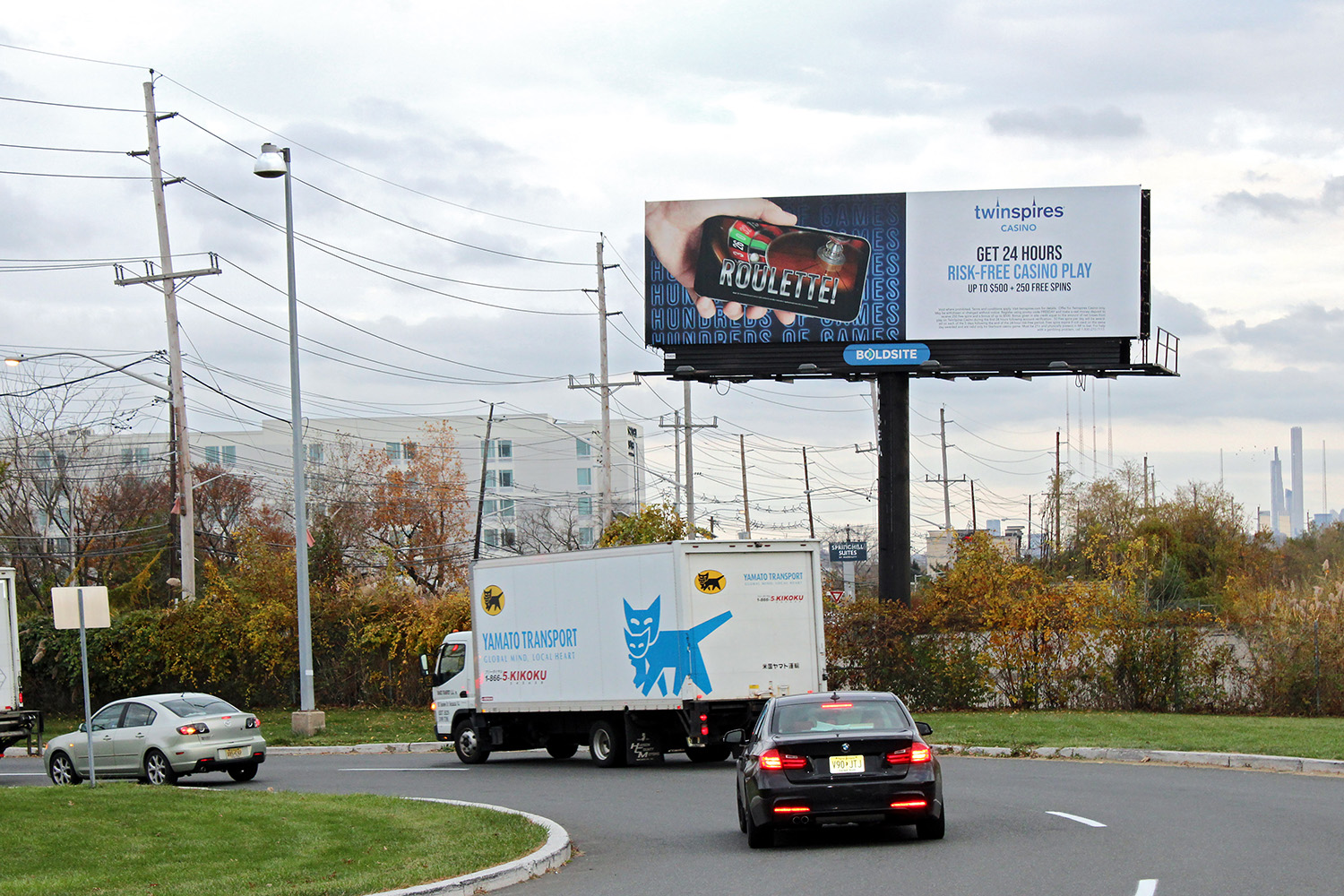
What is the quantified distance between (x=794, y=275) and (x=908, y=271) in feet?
9.30

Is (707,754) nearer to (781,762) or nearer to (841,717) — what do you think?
(841,717)

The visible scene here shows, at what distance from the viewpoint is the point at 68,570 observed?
60.9m

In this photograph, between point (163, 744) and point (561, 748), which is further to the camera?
point (561, 748)

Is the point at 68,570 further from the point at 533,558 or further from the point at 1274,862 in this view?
the point at 1274,862

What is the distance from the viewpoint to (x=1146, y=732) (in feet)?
77.6

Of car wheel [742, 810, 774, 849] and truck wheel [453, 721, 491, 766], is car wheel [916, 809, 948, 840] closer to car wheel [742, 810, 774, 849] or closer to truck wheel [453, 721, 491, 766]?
car wheel [742, 810, 774, 849]

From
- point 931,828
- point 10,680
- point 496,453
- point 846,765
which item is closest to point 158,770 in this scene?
point 10,680

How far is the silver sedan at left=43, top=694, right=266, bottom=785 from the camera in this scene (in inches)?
877

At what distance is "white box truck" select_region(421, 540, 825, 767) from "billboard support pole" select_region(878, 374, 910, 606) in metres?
11.8

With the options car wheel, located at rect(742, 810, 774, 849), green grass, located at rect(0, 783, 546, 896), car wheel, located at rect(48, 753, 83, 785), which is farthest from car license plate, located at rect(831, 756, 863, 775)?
car wheel, located at rect(48, 753, 83, 785)

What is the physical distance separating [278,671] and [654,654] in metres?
20.4

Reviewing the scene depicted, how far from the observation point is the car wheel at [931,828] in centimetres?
1266

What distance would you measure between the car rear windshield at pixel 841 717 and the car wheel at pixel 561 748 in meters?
12.3

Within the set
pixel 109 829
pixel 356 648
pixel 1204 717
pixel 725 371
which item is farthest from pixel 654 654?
pixel 356 648
